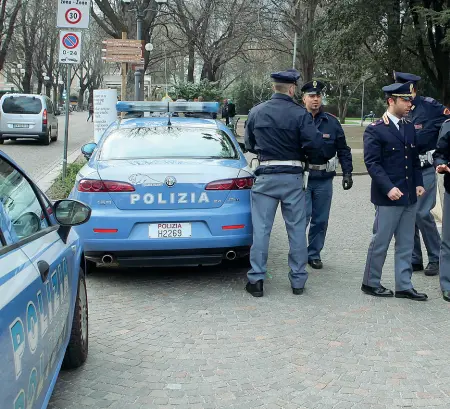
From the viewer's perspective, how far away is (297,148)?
554cm

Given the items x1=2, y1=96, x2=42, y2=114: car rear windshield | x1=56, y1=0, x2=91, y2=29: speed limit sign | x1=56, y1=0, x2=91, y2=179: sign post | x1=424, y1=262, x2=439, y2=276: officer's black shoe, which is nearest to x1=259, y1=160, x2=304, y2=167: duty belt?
x1=424, y1=262, x2=439, y2=276: officer's black shoe

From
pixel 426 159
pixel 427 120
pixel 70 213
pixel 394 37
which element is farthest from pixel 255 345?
pixel 394 37

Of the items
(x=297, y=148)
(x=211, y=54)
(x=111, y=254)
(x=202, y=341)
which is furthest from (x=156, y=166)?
(x=211, y=54)

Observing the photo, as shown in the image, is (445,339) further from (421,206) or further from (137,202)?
(137,202)

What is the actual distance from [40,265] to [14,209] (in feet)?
1.20

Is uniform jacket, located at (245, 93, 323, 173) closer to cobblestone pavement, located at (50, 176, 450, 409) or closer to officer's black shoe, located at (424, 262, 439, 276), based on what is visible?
cobblestone pavement, located at (50, 176, 450, 409)

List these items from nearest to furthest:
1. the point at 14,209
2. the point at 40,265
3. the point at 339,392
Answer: the point at 40,265 → the point at 14,209 → the point at 339,392

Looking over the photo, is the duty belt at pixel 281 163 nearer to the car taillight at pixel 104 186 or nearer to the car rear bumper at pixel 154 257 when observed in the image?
the car rear bumper at pixel 154 257

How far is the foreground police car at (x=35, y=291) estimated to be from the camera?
84.7 inches

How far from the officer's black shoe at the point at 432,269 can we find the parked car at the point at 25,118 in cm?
1713

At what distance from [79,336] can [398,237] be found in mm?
3002

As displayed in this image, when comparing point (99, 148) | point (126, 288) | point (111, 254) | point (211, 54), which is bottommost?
point (126, 288)

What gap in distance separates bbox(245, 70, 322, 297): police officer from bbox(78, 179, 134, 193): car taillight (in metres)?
1.13

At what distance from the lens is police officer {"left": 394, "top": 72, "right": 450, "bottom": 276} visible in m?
6.18
